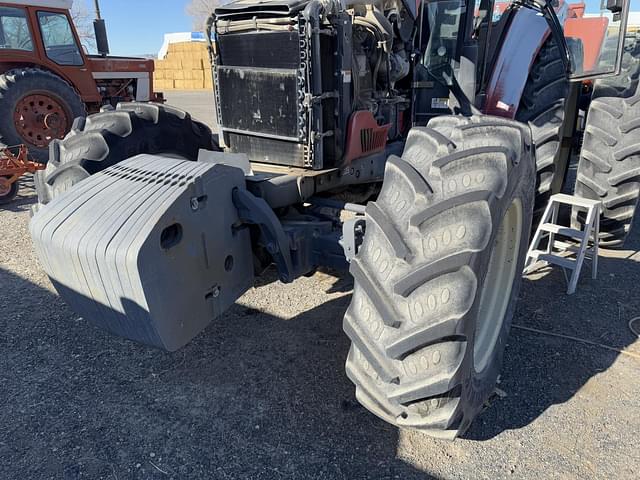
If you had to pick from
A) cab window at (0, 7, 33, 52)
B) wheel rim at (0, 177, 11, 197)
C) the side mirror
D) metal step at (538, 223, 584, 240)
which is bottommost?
wheel rim at (0, 177, 11, 197)

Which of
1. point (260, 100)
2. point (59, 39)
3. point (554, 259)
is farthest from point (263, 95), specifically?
point (59, 39)

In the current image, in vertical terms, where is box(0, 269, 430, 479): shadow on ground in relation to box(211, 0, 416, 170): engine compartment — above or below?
below

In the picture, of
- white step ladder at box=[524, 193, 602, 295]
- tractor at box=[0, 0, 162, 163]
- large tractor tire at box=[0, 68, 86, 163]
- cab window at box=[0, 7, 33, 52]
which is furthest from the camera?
cab window at box=[0, 7, 33, 52]

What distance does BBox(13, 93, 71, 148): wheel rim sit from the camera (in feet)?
26.7

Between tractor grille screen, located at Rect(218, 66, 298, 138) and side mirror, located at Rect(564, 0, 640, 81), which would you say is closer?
tractor grille screen, located at Rect(218, 66, 298, 138)

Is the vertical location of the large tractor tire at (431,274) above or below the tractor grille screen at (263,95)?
below

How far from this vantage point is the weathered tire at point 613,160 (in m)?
4.00

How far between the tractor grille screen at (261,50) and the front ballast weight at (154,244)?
923 millimetres

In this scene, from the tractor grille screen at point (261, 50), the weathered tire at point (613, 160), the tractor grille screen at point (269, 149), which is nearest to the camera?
the tractor grille screen at point (261, 50)

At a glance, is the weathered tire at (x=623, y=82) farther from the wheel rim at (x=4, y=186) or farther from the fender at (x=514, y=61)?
the wheel rim at (x=4, y=186)

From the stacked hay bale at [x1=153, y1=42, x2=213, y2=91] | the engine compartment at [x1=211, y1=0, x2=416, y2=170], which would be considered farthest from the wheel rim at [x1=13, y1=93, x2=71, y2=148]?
the stacked hay bale at [x1=153, y1=42, x2=213, y2=91]

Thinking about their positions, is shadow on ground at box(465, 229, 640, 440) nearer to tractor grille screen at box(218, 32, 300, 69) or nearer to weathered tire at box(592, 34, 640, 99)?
weathered tire at box(592, 34, 640, 99)

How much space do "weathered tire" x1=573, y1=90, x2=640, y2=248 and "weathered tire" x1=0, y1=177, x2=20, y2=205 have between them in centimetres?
676

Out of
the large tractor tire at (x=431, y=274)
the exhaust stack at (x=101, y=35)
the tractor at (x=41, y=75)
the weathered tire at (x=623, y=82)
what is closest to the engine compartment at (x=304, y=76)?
the large tractor tire at (x=431, y=274)
